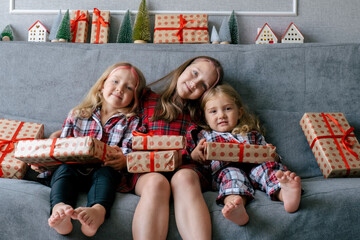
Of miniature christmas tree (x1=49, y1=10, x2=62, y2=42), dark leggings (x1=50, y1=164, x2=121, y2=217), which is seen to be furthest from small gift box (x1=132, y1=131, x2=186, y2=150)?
miniature christmas tree (x1=49, y1=10, x2=62, y2=42)

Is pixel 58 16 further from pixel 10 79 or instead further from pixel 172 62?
pixel 172 62

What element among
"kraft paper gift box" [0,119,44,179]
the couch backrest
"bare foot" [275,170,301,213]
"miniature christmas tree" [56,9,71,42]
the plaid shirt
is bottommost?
"kraft paper gift box" [0,119,44,179]

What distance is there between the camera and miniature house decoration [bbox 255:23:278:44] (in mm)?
2410

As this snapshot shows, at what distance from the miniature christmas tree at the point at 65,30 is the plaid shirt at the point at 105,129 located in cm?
76

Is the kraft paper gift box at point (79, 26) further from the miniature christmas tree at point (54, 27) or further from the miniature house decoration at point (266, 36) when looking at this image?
the miniature house decoration at point (266, 36)

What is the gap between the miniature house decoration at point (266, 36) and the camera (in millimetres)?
2410

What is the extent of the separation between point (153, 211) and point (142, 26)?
4.84ft

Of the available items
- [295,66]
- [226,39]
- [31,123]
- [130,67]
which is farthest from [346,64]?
[31,123]

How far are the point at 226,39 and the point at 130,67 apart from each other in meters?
0.74

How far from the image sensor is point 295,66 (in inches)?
80.4

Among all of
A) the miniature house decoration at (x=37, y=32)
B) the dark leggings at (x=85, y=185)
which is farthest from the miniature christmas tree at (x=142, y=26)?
the dark leggings at (x=85, y=185)

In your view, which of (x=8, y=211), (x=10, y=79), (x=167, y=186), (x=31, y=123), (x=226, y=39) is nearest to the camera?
(x=8, y=211)

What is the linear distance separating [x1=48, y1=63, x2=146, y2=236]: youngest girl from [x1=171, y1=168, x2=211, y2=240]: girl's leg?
246 mm

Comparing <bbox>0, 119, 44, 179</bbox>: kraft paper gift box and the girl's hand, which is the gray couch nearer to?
<bbox>0, 119, 44, 179</bbox>: kraft paper gift box
